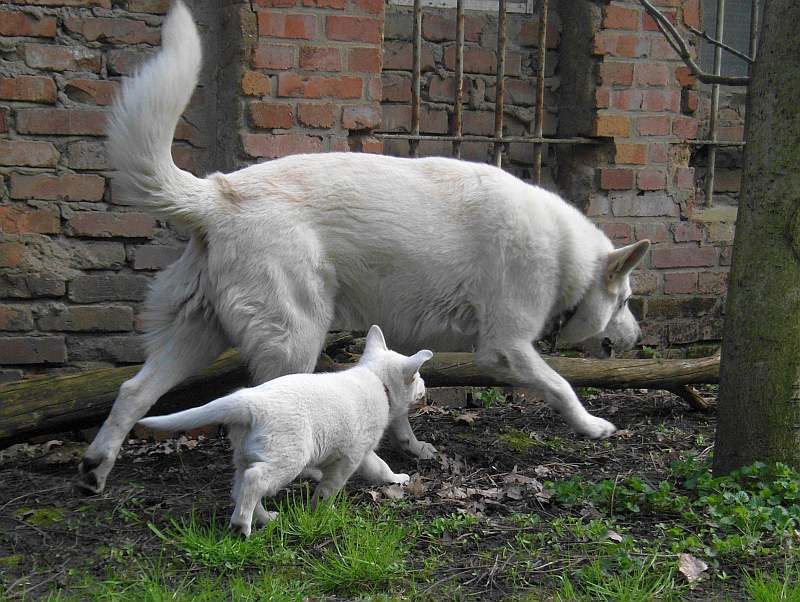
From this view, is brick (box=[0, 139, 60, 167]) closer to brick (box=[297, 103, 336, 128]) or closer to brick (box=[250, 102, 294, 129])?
brick (box=[250, 102, 294, 129])

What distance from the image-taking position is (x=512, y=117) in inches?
247

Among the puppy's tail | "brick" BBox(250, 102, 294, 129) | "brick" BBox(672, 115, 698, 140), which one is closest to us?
the puppy's tail

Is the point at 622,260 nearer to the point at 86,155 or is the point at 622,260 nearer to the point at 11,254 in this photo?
the point at 86,155

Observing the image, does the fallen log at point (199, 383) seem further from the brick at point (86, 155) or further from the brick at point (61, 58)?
the brick at point (61, 58)

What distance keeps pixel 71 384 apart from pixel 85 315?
773 mm

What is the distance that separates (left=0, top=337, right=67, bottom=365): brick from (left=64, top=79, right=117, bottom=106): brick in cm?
122

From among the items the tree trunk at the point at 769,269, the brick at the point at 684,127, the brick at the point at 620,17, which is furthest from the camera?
the brick at the point at 684,127

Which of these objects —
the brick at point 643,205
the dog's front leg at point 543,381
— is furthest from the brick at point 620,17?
the dog's front leg at point 543,381

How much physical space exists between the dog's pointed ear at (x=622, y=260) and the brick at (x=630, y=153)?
57.9 inches

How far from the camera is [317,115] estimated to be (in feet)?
17.0

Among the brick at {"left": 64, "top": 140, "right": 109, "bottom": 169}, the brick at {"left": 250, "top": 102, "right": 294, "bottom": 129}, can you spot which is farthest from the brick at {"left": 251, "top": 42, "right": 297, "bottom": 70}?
the brick at {"left": 64, "top": 140, "right": 109, "bottom": 169}

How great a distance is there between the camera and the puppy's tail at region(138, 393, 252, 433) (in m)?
3.20

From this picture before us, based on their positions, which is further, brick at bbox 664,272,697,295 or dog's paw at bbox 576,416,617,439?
brick at bbox 664,272,697,295

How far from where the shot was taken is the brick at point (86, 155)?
197 inches
